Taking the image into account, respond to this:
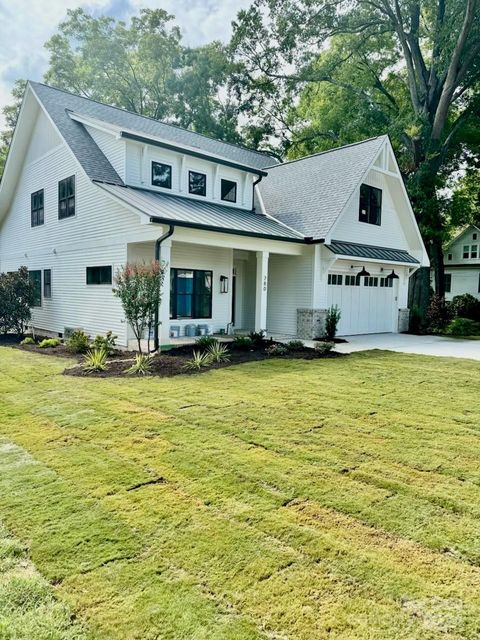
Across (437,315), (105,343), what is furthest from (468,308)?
(105,343)

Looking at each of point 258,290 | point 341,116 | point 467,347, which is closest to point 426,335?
point 467,347

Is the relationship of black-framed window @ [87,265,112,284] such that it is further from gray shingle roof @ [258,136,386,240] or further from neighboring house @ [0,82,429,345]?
gray shingle roof @ [258,136,386,240]

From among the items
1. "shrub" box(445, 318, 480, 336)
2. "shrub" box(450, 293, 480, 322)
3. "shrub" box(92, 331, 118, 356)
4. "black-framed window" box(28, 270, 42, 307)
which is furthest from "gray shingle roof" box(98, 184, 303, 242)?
"shrub" box(450, 293, 480, 322)

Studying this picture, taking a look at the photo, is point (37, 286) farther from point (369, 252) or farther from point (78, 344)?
point (369, 252)

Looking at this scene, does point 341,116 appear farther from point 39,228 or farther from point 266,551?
point 266,551

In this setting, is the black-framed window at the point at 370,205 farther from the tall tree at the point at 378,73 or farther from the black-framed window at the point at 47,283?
the black-framed window at the point at 47,283

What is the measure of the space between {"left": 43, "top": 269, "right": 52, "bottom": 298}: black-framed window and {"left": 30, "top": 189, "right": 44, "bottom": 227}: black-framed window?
Result: 198 cm

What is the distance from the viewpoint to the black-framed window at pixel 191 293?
521 inches

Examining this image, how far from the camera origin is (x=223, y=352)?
33.6 feet

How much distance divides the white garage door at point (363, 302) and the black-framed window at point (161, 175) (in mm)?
6336

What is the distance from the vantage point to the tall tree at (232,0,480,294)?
66.6 ft

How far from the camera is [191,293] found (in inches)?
538

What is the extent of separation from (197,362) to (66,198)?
9.09m

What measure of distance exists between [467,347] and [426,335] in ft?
12.7
